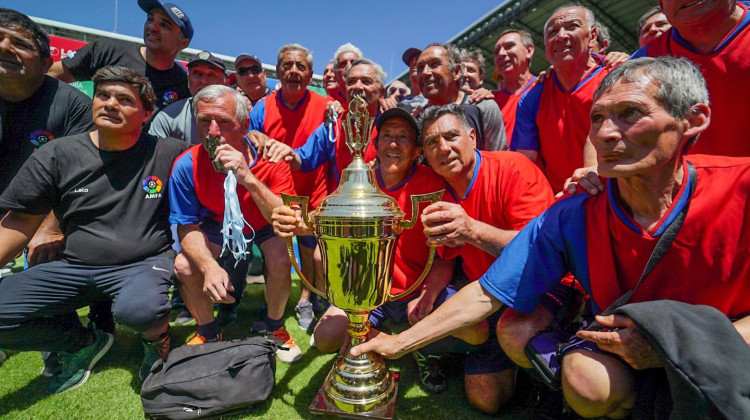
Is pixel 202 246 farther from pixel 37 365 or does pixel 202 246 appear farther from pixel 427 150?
pixel 427 150

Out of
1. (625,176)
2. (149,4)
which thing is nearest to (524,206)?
(625,176)

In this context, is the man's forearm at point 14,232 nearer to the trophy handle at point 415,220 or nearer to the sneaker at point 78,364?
the sneaker at point 78,364

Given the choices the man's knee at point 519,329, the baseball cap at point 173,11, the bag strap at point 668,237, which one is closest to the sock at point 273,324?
the man's knee at point 519,329

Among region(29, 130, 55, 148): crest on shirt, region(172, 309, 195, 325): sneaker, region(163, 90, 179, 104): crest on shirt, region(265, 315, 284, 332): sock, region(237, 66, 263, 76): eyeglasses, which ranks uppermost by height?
region(237, 66, 263, 76): eyeglasses

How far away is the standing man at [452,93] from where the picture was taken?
3211 mm

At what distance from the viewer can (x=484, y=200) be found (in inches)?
96.2

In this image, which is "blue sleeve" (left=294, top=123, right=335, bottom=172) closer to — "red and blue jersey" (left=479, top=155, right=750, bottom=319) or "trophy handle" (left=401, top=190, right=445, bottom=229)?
"trophy handle" (left=401, top=190, right=445, bottom=229)

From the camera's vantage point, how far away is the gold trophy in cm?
171

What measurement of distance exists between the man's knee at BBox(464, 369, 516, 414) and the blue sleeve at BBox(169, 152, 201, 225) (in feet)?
7.91

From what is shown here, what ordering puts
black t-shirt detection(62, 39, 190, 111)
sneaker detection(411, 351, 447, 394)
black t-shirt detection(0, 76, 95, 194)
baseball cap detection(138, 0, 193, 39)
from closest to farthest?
sneaker detection(411, 351, 447, 394), black t-shirt detection(0, 76, 95, 194), black t-shirt detection(62, 39, 190, 111), baseball cap detection(138, 0, 193, 39)

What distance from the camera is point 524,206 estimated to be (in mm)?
2324

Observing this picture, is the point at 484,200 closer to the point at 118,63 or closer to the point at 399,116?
the point at 399,116

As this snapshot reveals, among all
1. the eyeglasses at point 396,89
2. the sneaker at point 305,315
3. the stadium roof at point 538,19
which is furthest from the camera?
the stadium roof at point 538,19

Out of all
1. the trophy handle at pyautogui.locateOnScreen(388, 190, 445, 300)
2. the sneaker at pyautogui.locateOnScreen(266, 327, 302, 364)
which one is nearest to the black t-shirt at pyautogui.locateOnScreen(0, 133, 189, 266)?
the sneaker at pyautogui.locateOnScreen(266, 327, 302, 364)
